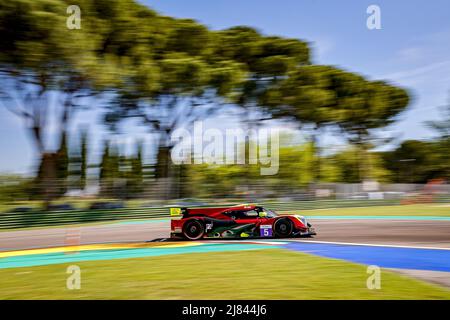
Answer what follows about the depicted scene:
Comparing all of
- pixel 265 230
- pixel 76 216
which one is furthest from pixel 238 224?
pixel 76 216

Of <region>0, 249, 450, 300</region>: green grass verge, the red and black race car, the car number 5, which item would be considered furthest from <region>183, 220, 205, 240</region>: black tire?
<region>0, 249, 450, 300</region>: green grass verge

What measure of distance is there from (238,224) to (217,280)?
399 centimetres

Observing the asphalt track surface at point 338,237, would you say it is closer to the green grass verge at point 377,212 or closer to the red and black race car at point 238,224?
the red and black race car at point 238,224

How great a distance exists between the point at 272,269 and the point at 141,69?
14958mm

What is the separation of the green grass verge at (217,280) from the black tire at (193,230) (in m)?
2.14

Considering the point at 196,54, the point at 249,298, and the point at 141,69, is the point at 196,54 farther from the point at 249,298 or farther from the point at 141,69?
the point at 249,298

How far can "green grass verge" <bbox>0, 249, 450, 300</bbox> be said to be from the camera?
5258 millimetres

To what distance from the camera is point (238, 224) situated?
9.92m

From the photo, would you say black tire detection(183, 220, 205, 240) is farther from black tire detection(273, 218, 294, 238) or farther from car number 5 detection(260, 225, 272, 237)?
black tire detection(273, 218, 294, 238)

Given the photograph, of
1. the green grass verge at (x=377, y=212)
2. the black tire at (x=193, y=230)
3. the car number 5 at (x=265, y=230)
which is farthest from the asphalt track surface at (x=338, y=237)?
the green grass verge at (x=377, y=212)

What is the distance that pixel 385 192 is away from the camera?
31766 mm

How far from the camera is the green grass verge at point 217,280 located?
526cm

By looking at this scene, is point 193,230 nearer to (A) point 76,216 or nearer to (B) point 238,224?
(B) point 238,224
